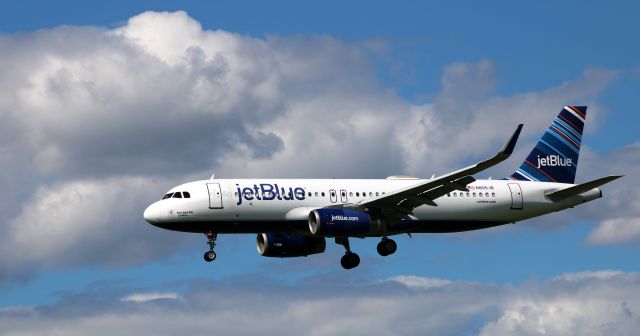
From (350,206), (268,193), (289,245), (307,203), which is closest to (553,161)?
(350,206)

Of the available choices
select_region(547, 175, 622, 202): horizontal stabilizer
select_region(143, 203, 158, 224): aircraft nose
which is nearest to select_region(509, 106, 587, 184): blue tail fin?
select_region(547, 175, 622, 202): horizontal stabilizer

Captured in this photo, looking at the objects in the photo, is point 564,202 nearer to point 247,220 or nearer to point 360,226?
point 360,226

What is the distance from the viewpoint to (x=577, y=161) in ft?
267

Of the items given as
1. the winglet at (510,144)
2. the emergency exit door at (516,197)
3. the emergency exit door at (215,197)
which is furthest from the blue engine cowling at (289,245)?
the winglet at (510,144)

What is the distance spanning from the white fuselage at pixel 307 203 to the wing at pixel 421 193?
2.26 meters

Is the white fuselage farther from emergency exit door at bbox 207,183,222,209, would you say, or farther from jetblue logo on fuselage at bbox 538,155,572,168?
jetblue logo on fuselage at bbox 538,155,572,168

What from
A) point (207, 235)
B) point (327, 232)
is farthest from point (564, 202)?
point (207, 235)

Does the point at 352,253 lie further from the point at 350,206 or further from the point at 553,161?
the point at 553,161

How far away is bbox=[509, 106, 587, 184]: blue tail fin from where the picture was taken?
3132 inches

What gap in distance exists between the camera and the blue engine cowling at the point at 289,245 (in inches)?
2953

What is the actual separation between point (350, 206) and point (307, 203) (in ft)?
7.70

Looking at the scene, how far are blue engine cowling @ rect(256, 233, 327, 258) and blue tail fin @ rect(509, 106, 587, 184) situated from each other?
12994 millimetres

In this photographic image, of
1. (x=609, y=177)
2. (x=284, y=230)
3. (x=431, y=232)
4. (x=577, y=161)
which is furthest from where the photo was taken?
(x=577, y=161)

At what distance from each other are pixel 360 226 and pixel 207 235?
824 cm
